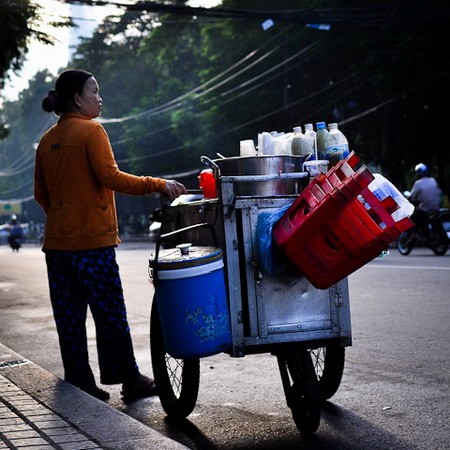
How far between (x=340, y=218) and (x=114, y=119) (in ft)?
207

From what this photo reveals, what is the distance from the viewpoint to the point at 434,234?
720 inches

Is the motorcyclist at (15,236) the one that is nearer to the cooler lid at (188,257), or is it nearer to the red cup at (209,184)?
the red cup at (209,184)

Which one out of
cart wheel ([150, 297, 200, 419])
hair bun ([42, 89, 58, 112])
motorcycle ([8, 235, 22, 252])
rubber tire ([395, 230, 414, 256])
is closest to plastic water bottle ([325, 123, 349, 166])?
cart wheel ([150, 297, 200, 419])

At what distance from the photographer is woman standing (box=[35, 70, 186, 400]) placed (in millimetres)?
5418

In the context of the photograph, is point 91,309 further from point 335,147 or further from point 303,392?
point 335,147

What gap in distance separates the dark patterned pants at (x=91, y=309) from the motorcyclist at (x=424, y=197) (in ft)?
44.7

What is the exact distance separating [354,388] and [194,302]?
67.8 inches

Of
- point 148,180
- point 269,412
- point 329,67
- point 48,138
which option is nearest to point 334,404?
point 269,412

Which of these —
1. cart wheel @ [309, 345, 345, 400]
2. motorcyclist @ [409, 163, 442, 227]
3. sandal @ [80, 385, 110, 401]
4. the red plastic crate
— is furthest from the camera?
motorcyclist @ [409, 163, 442, 227]

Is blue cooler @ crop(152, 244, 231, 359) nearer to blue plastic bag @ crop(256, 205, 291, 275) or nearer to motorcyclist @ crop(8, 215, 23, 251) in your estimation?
blue plastic bag @ crop(256, 205, 291, 275)

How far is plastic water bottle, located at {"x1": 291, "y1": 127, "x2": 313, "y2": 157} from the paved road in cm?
137

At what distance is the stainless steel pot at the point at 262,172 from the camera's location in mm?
4637

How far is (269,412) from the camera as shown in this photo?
5145 mm

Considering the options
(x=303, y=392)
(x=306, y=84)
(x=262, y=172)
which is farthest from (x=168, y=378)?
(x=306, y=84)
